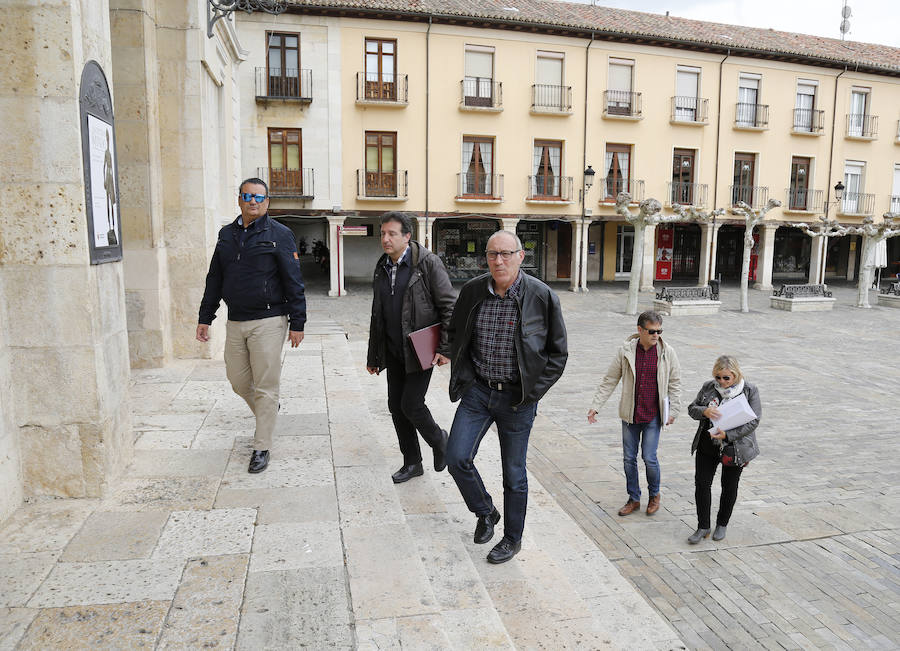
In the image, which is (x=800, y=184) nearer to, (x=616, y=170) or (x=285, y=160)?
(x=616, y=170)

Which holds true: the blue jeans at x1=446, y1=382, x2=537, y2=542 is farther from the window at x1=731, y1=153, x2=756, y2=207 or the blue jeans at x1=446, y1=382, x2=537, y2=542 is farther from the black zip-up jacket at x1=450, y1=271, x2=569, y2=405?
the window at x1=731, y1=153, x2=756, y2=207

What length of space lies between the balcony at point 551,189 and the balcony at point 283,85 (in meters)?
8.54

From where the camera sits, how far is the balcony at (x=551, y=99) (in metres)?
24.4

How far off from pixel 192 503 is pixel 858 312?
2094 cm

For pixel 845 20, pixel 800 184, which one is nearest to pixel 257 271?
pixel 800 184

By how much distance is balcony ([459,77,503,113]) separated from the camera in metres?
23.7

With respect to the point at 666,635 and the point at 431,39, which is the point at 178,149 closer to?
the point at 666,635

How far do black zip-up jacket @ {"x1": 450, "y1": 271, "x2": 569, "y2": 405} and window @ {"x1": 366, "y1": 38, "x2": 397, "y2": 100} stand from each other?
2099 cm

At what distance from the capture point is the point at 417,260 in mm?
4402

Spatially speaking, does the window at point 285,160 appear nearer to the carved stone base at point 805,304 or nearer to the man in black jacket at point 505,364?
the carved stone base at point 805,304

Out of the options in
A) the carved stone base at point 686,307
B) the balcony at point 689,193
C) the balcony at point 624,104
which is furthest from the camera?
the balcony at point 689,193

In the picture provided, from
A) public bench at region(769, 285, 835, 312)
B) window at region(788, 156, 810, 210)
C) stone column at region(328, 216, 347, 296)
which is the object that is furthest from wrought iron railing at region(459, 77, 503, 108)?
window at region(788, 156, 810, 210)

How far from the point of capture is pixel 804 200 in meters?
28.8

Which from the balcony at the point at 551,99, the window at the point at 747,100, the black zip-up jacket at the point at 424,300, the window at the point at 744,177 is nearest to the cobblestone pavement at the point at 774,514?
the black zip-up jacket at the point at 424,300
